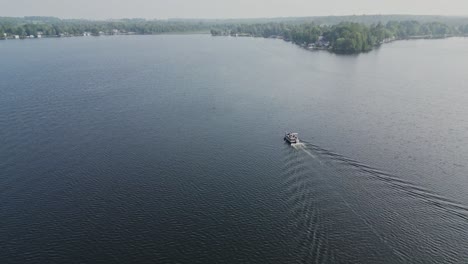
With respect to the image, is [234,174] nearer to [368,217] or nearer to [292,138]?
[292,138]

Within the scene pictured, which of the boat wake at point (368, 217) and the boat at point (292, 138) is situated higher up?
the boat at point (292, 138)

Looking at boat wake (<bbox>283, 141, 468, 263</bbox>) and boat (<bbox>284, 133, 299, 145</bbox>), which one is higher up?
boat (<bbox>284, 133, 299, 145</bbox>)

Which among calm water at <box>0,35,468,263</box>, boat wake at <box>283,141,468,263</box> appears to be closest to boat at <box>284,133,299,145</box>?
calm water at <box>0,35,468,263</box>

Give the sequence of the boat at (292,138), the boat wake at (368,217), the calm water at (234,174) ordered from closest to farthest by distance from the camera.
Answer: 1. the boat wake at (368,217)
2. the calm water at (234,174)
3. the boat at (292,138)

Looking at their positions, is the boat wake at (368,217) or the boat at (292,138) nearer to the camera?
the boat wake at (368,217)

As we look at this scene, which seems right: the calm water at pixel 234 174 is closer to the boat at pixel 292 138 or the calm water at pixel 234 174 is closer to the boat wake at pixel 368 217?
the boat wake at pixel 368 217

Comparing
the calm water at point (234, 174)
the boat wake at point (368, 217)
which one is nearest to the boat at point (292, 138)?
the calm water at point (234, 174)

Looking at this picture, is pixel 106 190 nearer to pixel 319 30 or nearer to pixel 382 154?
pixel 382 154

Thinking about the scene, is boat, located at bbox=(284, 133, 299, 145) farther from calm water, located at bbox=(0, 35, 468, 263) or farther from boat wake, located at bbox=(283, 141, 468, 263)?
boat wake, located at bbox=(283, 141, 468, 263)

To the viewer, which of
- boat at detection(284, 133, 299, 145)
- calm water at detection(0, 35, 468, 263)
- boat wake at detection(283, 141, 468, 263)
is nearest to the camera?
boat wake at detection(283, 141, 468, 263)
